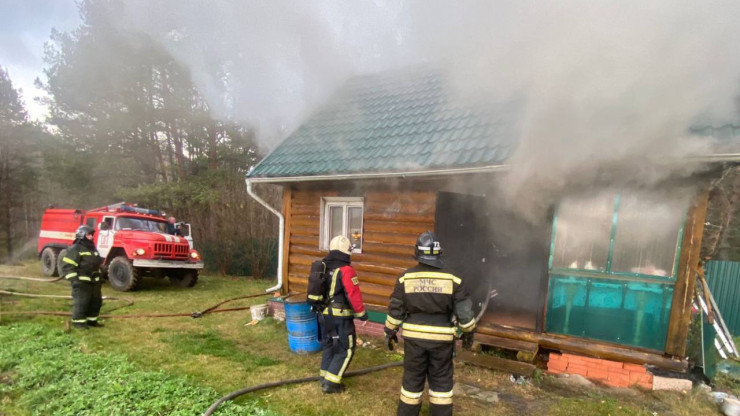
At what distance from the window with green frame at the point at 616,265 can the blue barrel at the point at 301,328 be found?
10.7 ft

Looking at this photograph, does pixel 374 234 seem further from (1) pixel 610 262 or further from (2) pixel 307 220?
(1) pixel 610 262

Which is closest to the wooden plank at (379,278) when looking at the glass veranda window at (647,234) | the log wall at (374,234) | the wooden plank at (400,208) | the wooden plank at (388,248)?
the log wall at (374,234)

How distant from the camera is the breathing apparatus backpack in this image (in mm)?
4141

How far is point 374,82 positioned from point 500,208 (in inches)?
171

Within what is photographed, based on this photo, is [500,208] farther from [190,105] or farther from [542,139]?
[190,105]

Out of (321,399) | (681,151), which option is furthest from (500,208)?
(321,399)

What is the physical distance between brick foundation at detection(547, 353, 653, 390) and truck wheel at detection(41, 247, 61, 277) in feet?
48.6

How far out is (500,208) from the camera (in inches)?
219

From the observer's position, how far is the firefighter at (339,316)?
3.93m

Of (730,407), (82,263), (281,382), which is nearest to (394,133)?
(281,382)

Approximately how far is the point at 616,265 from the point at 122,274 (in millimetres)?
11321

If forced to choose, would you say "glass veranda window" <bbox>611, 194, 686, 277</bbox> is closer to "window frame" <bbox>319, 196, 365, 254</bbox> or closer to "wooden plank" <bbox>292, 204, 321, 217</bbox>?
"window frame" <bbox>319, 196, 365, 254</bbox>

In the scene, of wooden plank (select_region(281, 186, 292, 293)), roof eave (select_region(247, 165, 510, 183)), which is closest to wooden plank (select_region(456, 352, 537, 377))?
roof eave (select_region(247, 165, 510, 183))

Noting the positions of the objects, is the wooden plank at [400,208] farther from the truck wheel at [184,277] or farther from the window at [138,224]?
the window at [138,224]
